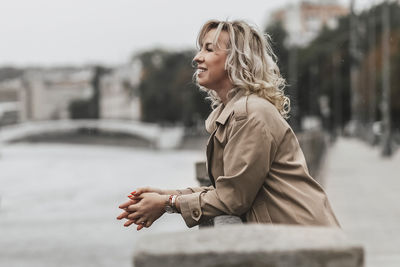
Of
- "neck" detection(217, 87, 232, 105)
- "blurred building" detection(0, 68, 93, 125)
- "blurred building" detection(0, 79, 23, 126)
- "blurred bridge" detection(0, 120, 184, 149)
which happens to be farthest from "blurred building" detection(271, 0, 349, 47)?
"neck" detection(217, 87, 232, 105)

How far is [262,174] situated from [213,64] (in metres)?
0.49

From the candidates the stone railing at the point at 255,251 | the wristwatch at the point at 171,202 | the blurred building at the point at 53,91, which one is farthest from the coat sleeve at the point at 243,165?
the blurred building at the point at 53,91

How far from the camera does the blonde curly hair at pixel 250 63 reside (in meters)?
2.71

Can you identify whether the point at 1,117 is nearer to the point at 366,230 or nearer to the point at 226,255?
the point at 366,230

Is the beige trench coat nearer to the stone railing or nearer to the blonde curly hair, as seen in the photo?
the blonde curly hair

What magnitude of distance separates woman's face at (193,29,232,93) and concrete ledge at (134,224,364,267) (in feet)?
4.31

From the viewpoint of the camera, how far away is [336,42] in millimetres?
78188

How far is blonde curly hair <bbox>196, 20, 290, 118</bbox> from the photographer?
2705mm

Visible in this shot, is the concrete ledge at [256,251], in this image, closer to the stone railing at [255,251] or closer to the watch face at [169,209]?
the stone railing at [255,251]

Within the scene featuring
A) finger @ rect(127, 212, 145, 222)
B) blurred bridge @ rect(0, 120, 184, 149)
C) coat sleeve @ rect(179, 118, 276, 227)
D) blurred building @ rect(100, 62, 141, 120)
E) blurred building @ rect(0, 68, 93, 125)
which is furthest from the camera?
blurred building @ rect(0, 68, 93, 125)

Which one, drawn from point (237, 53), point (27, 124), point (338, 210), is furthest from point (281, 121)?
point (27, 124)

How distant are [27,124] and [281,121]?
98.4 m

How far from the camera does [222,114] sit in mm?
2654

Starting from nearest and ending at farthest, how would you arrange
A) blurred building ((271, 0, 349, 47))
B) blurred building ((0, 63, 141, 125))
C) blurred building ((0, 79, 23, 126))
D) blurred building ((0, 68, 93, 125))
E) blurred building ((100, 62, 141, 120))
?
blurred building ((0, 79, 23, 126)) < blurred building ((0, 63, 141, 125)) < blurred building ((100, 62, 141, 120)) < blurred building ((0, 68, 93, 125)) < blurred building ((271, 0, 349, 47))
